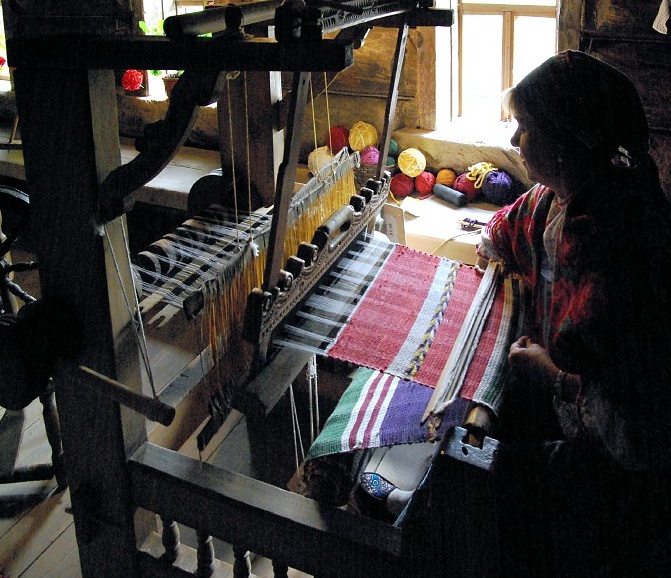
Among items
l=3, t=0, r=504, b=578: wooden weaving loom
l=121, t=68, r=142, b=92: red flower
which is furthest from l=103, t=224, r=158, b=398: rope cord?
l=121, t=68, r=142, b=92: red flower

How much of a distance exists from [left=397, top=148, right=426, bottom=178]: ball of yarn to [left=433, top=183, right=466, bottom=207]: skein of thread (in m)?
0.13

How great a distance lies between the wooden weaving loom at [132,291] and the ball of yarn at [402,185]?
1.72 meters

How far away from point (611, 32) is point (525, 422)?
1892 millimetres

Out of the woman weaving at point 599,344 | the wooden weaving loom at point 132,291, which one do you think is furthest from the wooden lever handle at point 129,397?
the woman weaving at point 599,344

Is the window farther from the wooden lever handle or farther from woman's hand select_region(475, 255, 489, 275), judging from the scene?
the wooden lever handle

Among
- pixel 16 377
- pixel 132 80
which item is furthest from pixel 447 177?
pixel 16 377

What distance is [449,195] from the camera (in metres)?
3.54

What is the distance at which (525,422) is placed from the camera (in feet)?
5.58

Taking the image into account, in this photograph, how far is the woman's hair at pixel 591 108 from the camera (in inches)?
55.4

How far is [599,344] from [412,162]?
93.4 inches

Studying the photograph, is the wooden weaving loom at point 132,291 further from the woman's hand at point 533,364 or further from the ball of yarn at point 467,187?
the ball of yarn at point 467,187

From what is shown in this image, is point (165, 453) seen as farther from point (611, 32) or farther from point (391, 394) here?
point (611, 32)

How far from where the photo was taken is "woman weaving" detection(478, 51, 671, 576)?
1.37 m

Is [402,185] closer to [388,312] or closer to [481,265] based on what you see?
[481,265]
